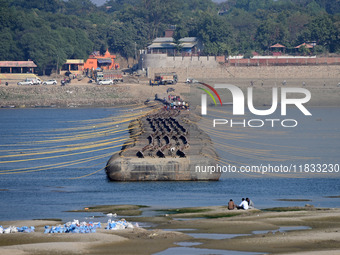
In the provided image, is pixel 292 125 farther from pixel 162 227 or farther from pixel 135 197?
pixel 162 227

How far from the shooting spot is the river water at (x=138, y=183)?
65.8 metres

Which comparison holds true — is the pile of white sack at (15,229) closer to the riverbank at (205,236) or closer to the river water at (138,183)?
the riverbank at (205,236)

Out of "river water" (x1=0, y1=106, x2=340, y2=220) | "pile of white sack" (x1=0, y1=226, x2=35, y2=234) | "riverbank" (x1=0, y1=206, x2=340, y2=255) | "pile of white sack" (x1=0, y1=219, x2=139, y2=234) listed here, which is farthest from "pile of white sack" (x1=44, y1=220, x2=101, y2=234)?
"river water" (x1=0, y1=106, x2=340, y2=220)

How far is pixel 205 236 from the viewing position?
4838cm

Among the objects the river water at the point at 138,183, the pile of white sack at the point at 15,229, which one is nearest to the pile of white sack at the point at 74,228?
the pile of white sack at the point at 15,229

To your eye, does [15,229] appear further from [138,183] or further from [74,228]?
[138,183]

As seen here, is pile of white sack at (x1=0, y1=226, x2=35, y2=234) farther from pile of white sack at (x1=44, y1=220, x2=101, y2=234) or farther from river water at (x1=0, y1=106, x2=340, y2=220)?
river water at (x1=0, y1=106, x2=340, y2=220)

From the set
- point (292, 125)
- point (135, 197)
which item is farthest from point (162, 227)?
point (292, 125)

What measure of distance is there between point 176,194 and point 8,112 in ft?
444

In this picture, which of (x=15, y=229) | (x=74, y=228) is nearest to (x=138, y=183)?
(x=15, y=229)

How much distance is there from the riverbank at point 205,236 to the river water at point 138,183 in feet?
26.1

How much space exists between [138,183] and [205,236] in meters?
29.0

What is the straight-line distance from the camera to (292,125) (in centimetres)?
15312

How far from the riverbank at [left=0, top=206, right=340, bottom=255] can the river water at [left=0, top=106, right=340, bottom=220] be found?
7940 millimetres
